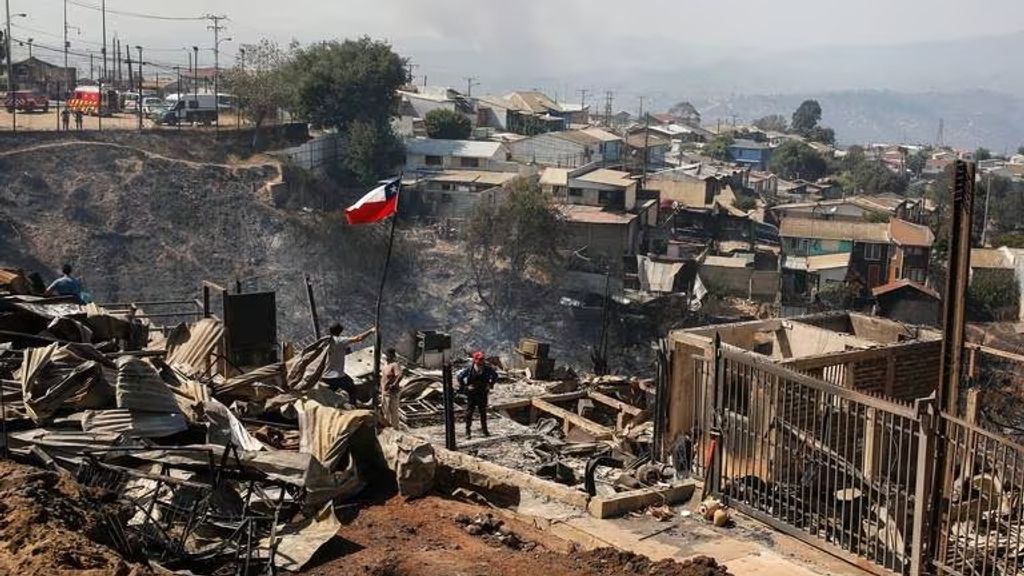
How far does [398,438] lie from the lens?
1024cm

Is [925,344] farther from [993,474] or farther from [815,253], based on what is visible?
[815,253]

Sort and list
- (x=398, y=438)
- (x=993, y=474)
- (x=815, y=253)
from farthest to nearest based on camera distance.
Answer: (x=815, y=253) < (x=398, y=438) < (x=993, y=474)

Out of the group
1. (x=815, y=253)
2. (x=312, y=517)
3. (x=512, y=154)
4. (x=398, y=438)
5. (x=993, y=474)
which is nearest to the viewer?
(x=993, y=474)

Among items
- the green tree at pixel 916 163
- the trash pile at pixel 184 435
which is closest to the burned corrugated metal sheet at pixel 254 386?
the trash pile at pixel 184 435

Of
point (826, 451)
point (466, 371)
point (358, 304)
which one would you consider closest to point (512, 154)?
point (358, 304)

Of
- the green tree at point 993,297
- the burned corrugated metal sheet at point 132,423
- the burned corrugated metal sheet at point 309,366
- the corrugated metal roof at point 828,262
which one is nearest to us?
the burned corrugated metal sheet at point 132,423

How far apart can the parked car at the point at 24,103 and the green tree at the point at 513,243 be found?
22.4 meters

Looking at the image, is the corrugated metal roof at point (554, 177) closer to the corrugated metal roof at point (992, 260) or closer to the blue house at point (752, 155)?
the corrugated metal roof at point (992, 260)

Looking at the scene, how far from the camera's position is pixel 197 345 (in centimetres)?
1338

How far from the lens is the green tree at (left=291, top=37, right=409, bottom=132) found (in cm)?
5844

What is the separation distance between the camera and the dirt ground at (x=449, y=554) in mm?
8070

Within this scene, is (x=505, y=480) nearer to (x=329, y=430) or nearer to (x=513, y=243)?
(x=329, y=430)

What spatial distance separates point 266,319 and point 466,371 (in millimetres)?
2568

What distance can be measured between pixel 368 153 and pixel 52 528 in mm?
50202
